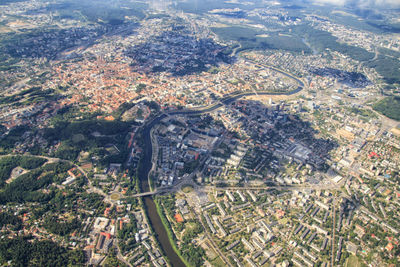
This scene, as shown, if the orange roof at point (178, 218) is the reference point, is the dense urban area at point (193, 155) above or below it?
above

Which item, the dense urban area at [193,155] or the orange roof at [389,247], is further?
the orange roof at [389,247]

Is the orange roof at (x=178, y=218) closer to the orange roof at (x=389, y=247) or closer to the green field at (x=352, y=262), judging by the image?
the green field at (x=352, y=262)

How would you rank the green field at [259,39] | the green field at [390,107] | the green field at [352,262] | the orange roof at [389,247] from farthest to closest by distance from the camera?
1. the green field at [259,39]
2. the green field at [390,107]
3. the orange roof at [389,247]
4. the green field at [352,262]

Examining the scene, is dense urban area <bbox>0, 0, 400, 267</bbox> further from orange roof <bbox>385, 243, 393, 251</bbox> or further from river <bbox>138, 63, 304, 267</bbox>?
orange roof <bbox>385, 243, 393, 251</bbox>

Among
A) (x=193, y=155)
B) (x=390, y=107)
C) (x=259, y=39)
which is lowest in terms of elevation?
(x=193, y=155)

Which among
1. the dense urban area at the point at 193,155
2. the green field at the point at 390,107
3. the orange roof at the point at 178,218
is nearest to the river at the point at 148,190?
the dense urban area at the point at 193,155

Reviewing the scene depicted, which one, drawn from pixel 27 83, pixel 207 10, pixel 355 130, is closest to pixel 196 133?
pixel 355 130

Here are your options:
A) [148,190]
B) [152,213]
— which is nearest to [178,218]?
[152,213]

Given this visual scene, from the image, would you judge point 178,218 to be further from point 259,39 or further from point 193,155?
point 259,39

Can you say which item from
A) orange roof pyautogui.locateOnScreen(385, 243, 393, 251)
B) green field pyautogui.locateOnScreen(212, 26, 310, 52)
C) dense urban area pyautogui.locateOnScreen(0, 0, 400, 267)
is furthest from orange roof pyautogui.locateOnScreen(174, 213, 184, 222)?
green field pyautogui.locateOnScreen(212, 26, 310, 52)

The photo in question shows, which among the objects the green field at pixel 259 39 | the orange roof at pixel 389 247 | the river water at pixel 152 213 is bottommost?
the river water at pixel 152 213
